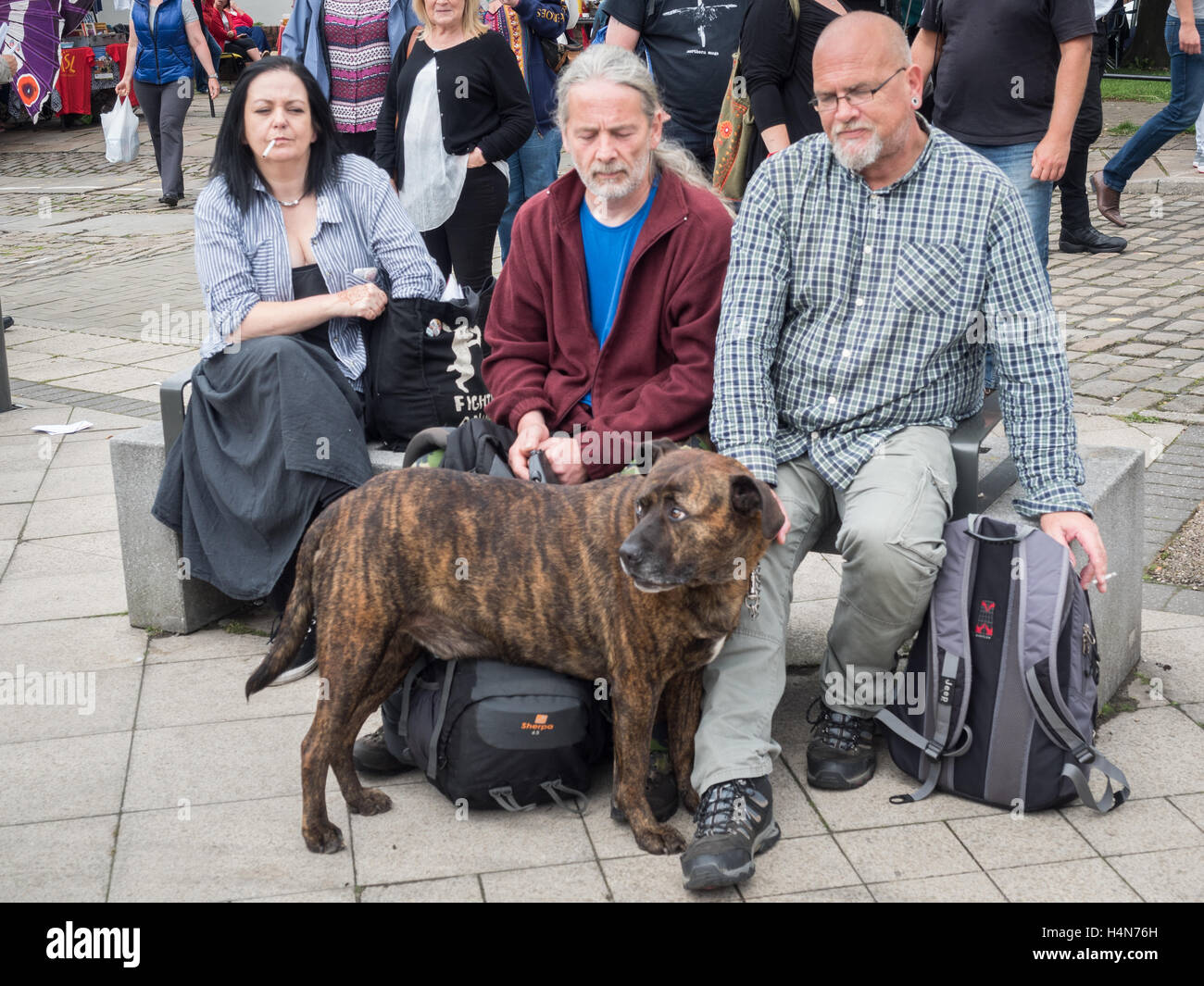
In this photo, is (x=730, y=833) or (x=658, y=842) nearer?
(x=730, y=833)

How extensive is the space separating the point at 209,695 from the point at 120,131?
11473 mm

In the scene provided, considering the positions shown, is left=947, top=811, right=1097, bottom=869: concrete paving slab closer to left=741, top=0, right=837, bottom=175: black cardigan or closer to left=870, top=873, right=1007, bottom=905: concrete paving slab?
left=870, top=873, right=1007, bottom=905: concrete paving slab

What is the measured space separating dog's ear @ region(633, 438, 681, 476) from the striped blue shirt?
125 centimetres

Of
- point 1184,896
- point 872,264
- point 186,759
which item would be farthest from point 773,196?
point 186,759

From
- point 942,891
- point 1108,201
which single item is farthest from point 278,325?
point 1108,201

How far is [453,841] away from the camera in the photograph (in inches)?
132

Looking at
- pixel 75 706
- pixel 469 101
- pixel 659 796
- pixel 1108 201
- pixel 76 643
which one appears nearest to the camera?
pixel 659 796

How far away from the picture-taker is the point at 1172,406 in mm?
6422

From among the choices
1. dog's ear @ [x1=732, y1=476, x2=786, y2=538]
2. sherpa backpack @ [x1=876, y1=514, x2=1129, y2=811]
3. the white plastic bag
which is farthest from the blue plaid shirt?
the white plastic bag

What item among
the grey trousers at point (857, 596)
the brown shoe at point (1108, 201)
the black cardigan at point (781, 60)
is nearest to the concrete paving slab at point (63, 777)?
the grey trousers at point (857, 596)

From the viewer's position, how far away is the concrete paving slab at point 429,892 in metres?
3.10

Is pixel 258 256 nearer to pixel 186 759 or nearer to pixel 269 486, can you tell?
pixel 269 486

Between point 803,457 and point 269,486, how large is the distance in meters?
1.65

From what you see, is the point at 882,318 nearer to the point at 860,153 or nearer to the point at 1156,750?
the point at 860,153
